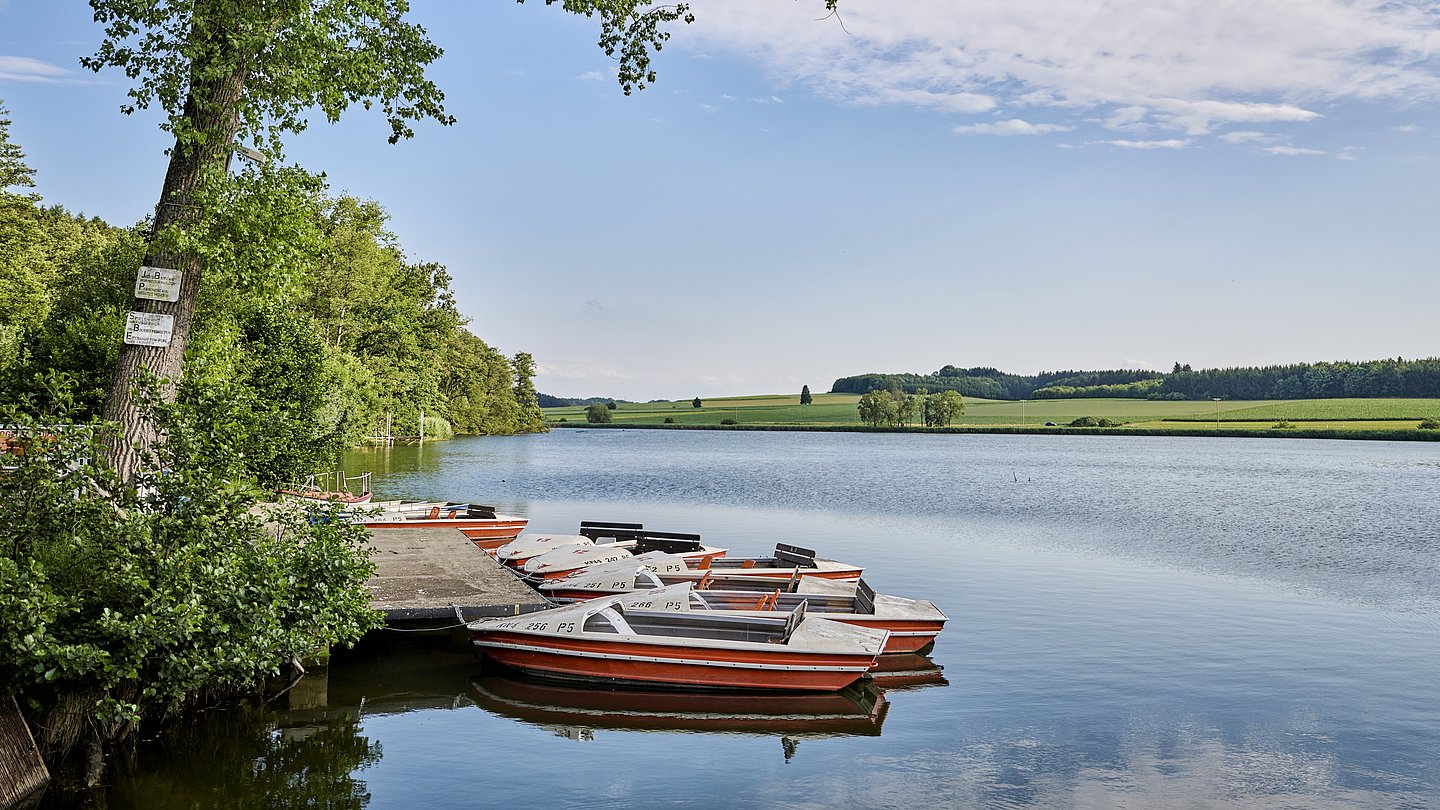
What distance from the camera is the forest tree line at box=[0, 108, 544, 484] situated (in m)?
10.9

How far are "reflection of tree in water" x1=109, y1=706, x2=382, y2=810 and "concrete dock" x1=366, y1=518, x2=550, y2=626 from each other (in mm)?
2497

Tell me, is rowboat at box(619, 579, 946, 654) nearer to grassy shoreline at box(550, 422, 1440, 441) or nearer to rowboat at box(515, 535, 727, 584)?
rowboat at box(515, 535, 727, 584)

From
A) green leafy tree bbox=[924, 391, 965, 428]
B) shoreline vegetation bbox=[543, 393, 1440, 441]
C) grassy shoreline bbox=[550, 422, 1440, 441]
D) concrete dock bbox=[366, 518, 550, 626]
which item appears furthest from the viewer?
green leafy tree bbox=[924, 391, 965, 428]

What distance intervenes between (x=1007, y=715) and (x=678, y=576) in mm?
6941

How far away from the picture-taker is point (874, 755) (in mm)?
11766

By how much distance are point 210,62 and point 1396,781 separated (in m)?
15.3

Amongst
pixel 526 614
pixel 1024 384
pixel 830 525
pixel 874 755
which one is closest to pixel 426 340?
pixel 830 525

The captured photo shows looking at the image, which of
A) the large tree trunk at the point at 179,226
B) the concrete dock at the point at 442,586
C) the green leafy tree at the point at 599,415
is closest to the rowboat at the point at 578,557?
the concrete dock at the point at 442,586

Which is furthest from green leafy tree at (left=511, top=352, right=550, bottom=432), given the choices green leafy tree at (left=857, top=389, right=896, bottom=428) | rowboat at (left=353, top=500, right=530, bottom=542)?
rowboat at (left=353, top=500, right=530, bottom=542)

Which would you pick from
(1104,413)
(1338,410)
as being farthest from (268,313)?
(1104,413)

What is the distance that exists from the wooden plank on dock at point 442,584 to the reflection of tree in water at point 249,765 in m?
2.51

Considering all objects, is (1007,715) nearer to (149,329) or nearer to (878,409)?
(149,329)

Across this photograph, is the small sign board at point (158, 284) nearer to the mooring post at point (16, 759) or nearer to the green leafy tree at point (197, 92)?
the green leafy tree at point (197, 92)

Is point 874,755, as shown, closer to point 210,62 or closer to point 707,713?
point 707,713
